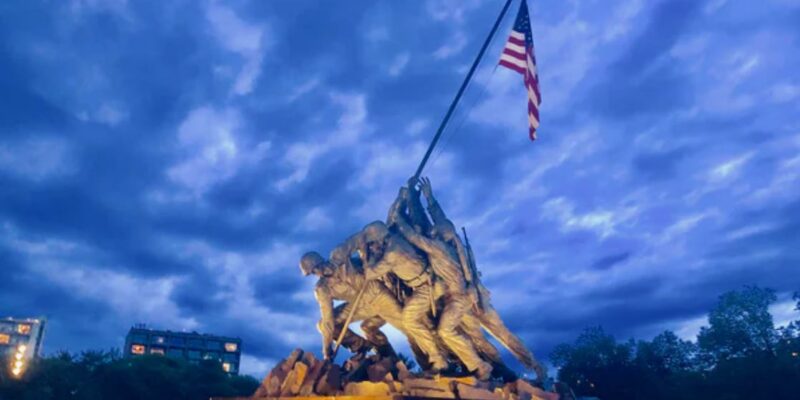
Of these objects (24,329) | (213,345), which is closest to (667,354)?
(213,345)

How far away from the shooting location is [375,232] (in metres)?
12.4

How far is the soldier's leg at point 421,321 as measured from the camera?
481 inches

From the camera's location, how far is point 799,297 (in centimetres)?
3853

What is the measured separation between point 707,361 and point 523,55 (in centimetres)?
3819

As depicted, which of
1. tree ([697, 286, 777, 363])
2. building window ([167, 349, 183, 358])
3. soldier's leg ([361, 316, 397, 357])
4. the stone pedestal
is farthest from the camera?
building window ([167, 349, 183, 358])

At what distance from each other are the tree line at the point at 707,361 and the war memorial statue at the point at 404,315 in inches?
1082

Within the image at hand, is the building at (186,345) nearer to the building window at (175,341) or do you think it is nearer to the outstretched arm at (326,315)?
the building window at (175,341)

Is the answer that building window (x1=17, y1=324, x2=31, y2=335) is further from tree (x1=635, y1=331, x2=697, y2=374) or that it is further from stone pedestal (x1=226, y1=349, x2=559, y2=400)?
stone pedestal (x1=226, y1=349, x2=559, y2=400)

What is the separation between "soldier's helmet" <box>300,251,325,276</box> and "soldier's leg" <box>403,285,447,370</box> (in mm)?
2060

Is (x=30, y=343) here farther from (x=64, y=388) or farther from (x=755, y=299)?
(x=755, y=299)

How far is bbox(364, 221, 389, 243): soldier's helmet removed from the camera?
12391 millimetres

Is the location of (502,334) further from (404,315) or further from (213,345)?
(213,345)

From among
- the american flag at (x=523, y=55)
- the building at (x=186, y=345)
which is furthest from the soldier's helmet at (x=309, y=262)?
the building at (x=186, y=345)

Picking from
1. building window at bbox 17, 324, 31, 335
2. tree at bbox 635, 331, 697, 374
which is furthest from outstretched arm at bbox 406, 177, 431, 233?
building window at bbox 17, 324, 31, 335
